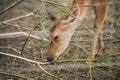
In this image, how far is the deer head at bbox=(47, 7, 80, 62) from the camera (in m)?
6.41

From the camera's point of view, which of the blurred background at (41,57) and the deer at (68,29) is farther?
the deer at (68,29)

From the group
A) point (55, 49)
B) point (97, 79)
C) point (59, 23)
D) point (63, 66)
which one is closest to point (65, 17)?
point (59, 23)

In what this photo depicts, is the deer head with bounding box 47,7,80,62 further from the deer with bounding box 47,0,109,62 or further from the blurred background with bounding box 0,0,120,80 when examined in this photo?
the blurred background with bounding box 0,0,120,80

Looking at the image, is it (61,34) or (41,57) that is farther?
(61,34)

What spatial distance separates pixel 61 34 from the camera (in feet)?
22.3

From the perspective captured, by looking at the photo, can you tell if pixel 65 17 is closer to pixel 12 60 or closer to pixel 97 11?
pixel 97 11

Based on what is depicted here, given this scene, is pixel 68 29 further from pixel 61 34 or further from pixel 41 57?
pixel 41 57

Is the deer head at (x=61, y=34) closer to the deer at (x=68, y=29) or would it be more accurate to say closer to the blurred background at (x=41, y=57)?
the deer at (x=68, y=29)

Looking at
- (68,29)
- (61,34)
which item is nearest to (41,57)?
(61,34)

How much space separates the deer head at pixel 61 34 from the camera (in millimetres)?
6405

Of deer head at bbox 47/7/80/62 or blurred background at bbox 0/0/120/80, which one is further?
deer head at bbox 47/7/80/62

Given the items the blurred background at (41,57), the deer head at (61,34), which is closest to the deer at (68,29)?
the deer head at (61,34)

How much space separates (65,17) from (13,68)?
50.4 inches

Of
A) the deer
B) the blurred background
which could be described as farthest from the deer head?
the blurred background
